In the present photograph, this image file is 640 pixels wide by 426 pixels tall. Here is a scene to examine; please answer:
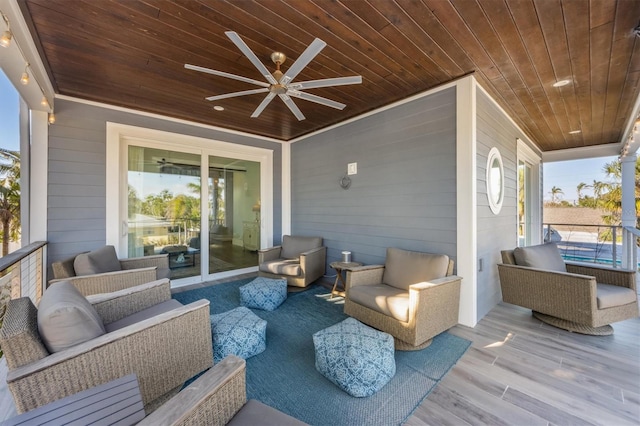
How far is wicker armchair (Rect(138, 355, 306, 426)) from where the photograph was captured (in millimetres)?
875

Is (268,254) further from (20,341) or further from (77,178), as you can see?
(20,341)

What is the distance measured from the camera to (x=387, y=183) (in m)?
3.55

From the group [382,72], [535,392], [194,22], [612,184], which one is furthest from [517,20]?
[612,184]

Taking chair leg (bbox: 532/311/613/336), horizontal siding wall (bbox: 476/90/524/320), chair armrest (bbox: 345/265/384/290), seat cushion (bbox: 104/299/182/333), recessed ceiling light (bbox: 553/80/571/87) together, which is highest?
recessed ceiling light (bbox: 553/80/571/87)

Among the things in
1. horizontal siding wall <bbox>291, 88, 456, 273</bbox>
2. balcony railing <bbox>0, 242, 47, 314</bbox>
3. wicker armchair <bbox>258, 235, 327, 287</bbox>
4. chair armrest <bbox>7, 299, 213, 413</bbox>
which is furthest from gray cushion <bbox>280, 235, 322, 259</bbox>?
balcony railing <bbox>0, 242, 47, 314</bbox>

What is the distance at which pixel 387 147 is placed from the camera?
3.54m

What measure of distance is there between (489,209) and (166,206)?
472cm

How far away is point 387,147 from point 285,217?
2.68m

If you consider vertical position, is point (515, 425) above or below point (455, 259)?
below

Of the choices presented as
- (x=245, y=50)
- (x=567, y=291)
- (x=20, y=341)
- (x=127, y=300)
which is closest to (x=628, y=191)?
(x=567, y=291)

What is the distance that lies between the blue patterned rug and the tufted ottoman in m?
0.06

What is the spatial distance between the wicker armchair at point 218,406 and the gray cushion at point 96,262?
2401 mm

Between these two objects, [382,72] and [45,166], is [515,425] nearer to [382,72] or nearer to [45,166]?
[382,72]

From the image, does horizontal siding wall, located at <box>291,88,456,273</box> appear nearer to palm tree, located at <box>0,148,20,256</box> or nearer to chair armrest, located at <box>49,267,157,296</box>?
chair armrest, located at <box>49,267,157,296</box>
